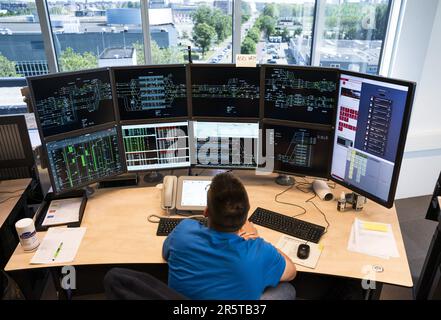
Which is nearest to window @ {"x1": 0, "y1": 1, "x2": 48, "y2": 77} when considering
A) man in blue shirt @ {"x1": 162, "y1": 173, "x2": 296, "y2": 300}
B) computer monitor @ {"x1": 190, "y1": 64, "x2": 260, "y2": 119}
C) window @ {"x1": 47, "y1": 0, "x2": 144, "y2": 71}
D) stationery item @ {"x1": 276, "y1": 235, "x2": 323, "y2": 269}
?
window @ {"x1": 47, "y1": 0, "x2": 144, "y2": 71}

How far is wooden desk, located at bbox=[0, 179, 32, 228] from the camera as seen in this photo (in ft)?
7.07

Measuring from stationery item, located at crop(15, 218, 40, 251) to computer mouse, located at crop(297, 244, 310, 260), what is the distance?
1.27m

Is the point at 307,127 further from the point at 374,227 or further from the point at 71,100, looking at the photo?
the point at 71,100

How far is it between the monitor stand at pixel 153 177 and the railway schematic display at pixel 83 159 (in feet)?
0.73

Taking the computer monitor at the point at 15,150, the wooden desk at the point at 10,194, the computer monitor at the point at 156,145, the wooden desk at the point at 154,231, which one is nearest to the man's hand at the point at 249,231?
the wooden desk at the point at 154,231

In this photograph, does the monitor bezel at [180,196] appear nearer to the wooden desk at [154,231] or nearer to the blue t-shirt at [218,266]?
the wooden desk at [154,231]

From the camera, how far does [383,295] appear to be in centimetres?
251

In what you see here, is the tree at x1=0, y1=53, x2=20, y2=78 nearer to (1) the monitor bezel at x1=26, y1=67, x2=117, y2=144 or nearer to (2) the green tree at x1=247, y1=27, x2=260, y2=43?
(1) the monitor bezel at x1=26, y1=67, x2=117, y2=144

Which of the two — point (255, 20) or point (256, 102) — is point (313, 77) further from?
point (255, 20)

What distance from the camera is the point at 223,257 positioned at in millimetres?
1417

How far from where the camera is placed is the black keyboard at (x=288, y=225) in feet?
6.27

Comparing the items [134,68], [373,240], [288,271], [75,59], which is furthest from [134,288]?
[75,59]

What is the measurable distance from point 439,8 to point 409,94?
1.99m

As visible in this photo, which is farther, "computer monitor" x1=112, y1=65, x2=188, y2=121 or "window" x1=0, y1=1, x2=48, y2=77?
"window" x1=0, y1=1, x2=48, y2=77
